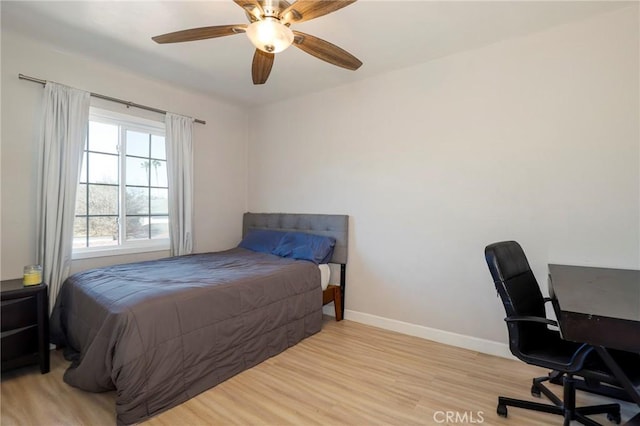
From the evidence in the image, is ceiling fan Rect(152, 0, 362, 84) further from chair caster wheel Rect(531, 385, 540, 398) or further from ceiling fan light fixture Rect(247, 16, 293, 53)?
chair caster wheel Rect(531, 385, 540, 398)

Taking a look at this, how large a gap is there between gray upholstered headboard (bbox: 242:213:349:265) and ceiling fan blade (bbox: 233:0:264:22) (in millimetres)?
2152

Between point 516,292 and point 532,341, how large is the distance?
0.28 meters

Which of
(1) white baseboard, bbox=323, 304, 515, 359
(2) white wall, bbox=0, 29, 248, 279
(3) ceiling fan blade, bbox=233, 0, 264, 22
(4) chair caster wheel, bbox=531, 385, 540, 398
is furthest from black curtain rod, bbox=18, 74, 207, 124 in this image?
(4) chair caster wheel, bbox=531, 385, 540, 398

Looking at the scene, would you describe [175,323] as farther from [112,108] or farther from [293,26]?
[112,108]

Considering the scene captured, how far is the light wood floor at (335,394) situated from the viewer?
1810mm

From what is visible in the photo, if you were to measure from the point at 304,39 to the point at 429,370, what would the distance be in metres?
2.46

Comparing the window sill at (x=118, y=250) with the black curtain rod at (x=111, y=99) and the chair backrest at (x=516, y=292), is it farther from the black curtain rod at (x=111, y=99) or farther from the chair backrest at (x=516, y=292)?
the chair backrest at (x=516, y=292)

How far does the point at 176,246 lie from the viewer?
3.56 metres

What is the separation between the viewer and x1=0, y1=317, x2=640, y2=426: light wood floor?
1.81 meters

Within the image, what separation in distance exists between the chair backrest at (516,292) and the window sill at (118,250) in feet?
10.5

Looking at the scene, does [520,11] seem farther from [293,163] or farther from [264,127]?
[264,127]

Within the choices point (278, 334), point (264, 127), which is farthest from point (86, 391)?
point (264, 127)

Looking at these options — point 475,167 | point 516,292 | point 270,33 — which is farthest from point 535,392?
point 270,33

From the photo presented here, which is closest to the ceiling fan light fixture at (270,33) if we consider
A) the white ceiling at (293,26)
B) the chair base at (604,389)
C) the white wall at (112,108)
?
the white ceiling at (293,26)
